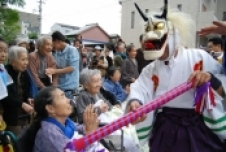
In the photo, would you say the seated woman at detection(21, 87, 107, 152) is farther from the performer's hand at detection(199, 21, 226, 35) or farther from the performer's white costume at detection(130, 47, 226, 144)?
the performer's hand at detection(199, 21, 226, 35)

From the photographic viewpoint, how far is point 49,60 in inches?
157

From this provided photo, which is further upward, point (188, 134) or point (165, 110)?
point (165, 110)

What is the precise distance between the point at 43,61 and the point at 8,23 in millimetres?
5277

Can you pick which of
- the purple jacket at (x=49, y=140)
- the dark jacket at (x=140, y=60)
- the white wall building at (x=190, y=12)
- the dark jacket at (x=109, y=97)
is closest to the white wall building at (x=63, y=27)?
the white wall building at (x=190, y=12)

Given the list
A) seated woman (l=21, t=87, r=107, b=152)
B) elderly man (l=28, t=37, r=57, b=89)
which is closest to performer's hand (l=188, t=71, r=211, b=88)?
seated woman (l=21, t=87, r=107, b=152)

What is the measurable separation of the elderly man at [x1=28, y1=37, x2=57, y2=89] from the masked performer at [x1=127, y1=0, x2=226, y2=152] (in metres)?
1.91

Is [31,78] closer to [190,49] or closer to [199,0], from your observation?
[190,49]

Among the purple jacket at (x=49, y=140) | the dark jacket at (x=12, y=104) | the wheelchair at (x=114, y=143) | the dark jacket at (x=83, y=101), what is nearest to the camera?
the purple jacket at (x=49, y=140)

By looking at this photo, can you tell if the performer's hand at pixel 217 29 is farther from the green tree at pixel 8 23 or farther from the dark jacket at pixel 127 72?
the green tree at pixel 8 23

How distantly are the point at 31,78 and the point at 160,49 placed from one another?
80.5 inches

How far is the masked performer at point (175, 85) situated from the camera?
6.77ft

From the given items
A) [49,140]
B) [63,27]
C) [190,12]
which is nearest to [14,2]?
[49,140]

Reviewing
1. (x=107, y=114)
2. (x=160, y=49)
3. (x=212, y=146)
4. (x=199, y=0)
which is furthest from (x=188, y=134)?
(x=199, y=0)

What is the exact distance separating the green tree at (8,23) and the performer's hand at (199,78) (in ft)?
24.1
